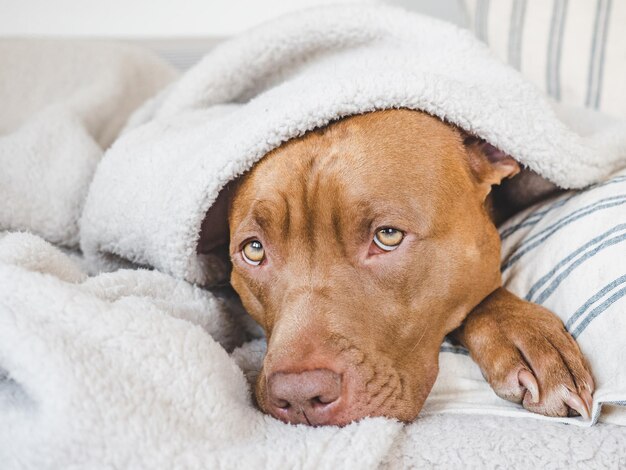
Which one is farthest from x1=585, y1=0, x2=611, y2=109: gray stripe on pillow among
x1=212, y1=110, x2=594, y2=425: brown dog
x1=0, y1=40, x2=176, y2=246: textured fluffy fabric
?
x1=0, y1=40, x2=176, y2=246: textured fluffy fabric

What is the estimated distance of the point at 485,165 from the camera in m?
1.98

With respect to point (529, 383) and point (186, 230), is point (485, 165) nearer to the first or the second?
point (529, 383)

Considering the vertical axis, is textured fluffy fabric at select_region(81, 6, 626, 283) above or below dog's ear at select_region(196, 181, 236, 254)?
above

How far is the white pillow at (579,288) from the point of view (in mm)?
1412

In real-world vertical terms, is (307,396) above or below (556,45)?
below

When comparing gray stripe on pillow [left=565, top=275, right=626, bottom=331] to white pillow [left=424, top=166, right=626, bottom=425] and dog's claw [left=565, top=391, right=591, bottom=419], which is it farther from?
dog's claw [left=565, top=391, right=591, bottom=419]

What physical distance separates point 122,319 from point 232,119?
2.85 ft

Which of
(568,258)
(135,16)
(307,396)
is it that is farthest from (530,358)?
(135,16)

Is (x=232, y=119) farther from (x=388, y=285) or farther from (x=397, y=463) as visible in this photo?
(x=397, y=463)

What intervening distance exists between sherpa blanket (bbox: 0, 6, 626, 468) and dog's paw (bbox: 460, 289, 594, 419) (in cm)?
5

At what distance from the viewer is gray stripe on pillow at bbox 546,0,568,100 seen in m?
3.02

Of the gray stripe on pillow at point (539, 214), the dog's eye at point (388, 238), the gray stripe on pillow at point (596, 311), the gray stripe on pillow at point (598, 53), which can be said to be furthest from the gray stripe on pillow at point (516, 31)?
the gray stripe on pillow at point (596, 311)

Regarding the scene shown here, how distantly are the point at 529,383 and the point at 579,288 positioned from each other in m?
0.28

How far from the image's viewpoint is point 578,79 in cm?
299
